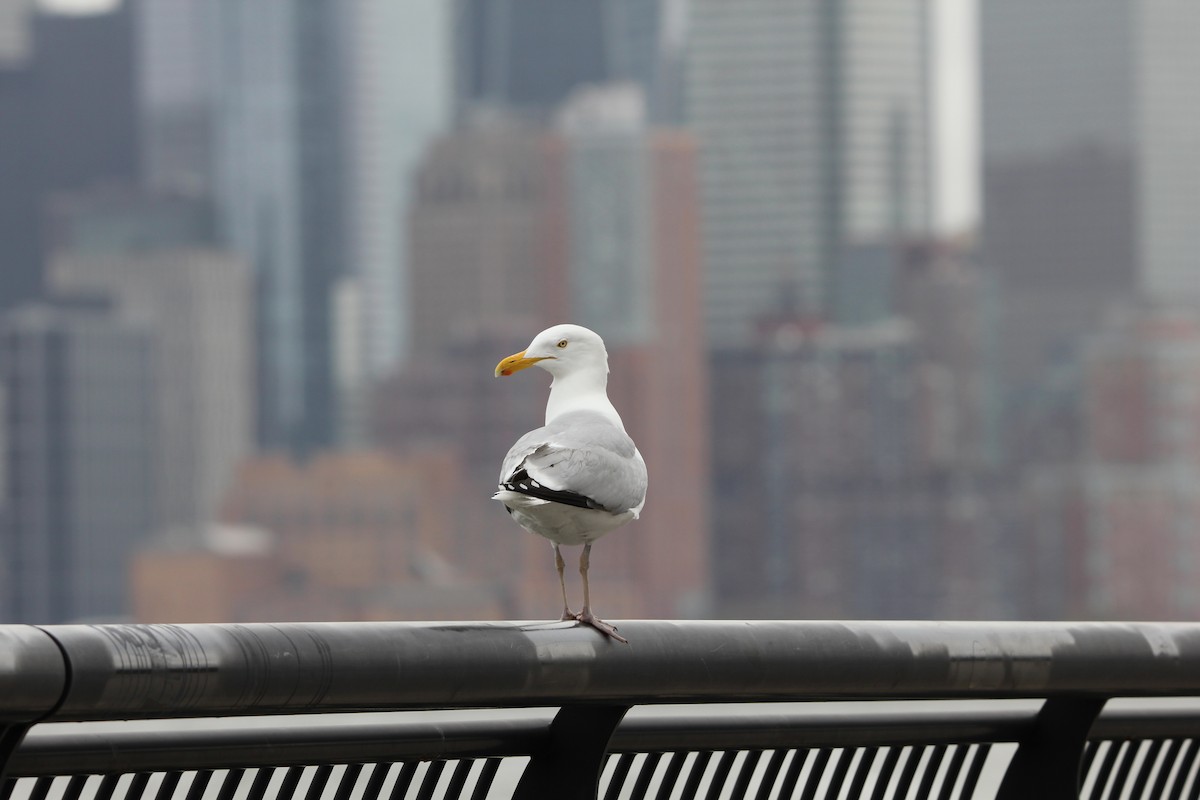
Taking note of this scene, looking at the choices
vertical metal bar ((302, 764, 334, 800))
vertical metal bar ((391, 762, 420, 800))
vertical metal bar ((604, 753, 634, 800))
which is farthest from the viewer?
vertical metal bar ((604, 753, 634, 800))

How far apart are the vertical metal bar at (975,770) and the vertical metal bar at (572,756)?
2.45 feet

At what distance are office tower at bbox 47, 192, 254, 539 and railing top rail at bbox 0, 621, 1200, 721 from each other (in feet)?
558

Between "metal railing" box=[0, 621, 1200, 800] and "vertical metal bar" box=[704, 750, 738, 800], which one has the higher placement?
"metal railing" box=[0, 621, 1200, 800]

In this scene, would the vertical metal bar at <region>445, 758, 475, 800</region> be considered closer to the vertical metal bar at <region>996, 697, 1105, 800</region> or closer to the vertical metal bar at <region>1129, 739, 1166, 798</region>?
the vertical metal bar at <region>996, 697, 1105, 800</region>

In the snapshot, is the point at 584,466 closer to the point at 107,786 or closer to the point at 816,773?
the point at 816,773

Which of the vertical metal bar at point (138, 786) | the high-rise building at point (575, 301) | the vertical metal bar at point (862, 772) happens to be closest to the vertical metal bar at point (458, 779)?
the vertical metal bar at point (138, 786)

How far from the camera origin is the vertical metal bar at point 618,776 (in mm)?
3355

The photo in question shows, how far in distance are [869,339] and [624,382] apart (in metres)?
30.5

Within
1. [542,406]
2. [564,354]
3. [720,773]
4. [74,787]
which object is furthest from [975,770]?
[542,406]

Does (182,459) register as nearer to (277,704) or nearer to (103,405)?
(103,405)

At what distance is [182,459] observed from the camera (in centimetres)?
17688

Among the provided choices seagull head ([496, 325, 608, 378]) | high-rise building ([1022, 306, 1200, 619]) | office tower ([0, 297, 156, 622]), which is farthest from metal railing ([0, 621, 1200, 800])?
office tower ([0, 297, 156, 622])

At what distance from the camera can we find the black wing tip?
150 inches

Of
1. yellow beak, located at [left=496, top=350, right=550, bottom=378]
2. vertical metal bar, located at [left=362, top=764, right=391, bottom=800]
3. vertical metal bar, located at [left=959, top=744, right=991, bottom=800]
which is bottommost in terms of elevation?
vertical metal bar, located at [left=959, top=744, right=991, bottom=800]
